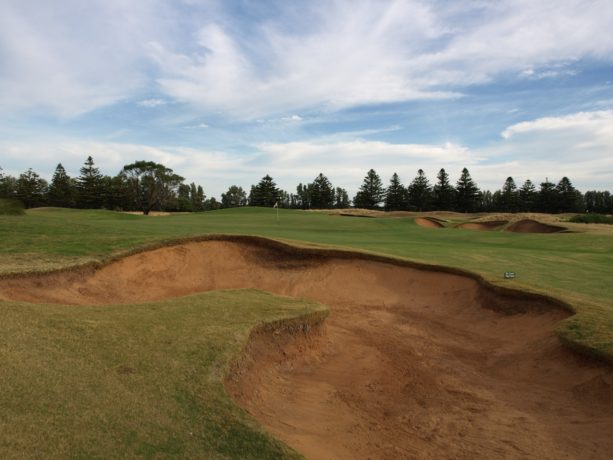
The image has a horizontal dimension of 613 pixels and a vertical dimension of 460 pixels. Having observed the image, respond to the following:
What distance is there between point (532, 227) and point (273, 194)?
65325mm

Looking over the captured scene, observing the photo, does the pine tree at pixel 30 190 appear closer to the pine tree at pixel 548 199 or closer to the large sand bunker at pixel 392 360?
the large sand bunker at pixel 392 360

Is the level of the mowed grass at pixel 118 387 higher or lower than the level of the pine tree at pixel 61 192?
lower

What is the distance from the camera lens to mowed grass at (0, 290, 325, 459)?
13.0ft

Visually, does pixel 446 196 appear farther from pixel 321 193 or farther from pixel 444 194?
pixel 321 193

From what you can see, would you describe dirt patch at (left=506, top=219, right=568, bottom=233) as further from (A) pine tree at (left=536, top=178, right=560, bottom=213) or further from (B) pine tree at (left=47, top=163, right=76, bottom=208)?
(B) pine tree at (left=47, top=163, right=76, bottom=208)

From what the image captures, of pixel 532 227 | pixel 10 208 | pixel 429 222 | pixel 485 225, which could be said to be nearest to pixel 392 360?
pixel 10 208

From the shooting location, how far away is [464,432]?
600cm

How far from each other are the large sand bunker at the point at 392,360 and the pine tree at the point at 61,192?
268ft

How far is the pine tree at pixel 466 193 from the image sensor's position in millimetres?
89562

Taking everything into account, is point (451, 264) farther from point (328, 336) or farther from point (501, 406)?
point (501, 406)

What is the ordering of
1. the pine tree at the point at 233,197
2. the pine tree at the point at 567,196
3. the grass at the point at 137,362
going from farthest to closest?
1. the pine tree at the point at 233,197
2. the pine tree at the point at 567,196
3. the grass at the point at 137,362

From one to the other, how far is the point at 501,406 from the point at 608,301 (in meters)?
5.57

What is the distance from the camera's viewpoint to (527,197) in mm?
93000

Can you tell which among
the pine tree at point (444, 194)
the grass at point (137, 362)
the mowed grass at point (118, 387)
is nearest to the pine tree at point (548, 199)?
the pine tree at point (444, 194)
